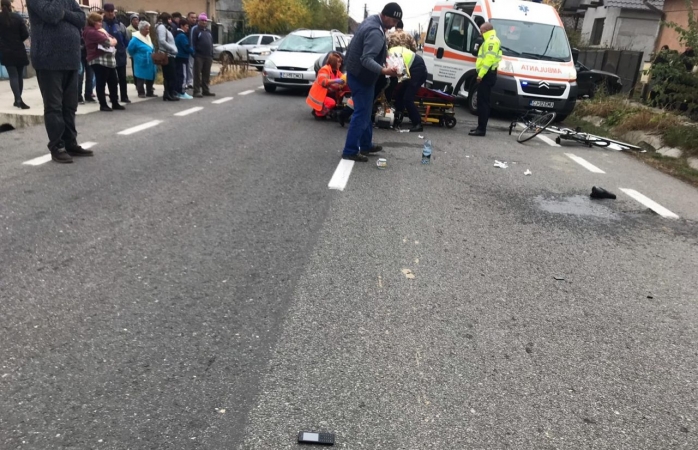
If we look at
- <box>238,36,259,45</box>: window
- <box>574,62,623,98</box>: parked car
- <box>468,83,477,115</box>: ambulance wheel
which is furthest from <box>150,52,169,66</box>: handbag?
<box>238,36,259,45</box>: window

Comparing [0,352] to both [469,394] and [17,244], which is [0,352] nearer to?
[17,244]

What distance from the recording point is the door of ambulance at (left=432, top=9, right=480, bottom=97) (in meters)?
14.1

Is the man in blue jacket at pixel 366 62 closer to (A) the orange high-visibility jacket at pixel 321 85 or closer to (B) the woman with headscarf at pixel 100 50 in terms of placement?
(A) the orange high-visibility jacket at pixel 321 85

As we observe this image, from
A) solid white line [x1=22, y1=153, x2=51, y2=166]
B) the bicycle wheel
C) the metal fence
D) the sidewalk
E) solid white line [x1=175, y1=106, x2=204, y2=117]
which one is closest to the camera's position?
solid white line [x1=22, y1=153, x2=51, y2=166]

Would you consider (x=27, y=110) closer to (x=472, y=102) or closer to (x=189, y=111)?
(x=189, y=111)

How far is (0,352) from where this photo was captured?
3.05 m

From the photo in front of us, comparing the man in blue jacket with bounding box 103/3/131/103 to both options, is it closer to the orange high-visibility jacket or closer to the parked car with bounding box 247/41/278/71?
the orange high-visibility jacket

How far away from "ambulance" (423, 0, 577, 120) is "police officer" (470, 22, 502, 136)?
0.94 meters

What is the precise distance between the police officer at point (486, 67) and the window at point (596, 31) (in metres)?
24.6

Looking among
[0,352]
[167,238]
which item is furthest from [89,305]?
[167,238]

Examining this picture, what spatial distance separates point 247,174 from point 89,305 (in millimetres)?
3566

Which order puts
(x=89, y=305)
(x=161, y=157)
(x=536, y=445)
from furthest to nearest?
(x=161, y=157) < (x=89, y=305) < (x=536, y=445)

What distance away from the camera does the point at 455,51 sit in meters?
14.5

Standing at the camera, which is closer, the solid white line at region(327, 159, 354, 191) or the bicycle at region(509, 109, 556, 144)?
the solid white line at region(327, 159, 354, 191)
